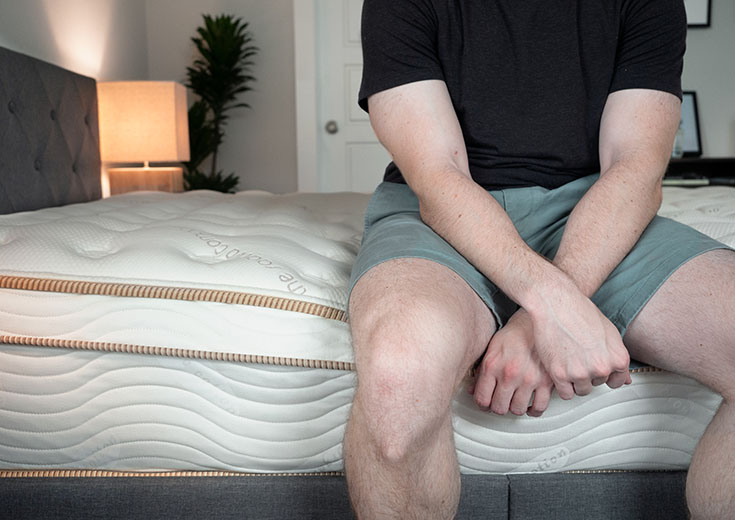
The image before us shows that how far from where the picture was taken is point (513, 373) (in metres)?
0.85

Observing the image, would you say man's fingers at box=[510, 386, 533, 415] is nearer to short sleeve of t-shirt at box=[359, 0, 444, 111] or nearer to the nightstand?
short sleeve of t-shirt at box=[359, 0, 444, 111]

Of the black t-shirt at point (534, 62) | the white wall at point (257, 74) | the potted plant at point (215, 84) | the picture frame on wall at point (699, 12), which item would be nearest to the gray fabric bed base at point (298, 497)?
the black t-shirt at point (534, 62)

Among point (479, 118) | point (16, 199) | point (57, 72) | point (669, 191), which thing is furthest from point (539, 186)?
point (57, 72)

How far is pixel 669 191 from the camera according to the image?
1980mm

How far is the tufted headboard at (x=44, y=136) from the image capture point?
6.29 feet

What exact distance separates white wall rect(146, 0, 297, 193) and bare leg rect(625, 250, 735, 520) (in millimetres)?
3371

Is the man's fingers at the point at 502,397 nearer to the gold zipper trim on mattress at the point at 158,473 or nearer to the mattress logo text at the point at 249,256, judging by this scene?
the gold zipper trim on mattress at the point at 158,473

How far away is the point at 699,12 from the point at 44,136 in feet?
12.1

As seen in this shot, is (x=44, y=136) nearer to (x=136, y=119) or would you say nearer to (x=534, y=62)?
(x=136, y=119)

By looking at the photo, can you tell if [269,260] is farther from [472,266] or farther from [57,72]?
[57,72]

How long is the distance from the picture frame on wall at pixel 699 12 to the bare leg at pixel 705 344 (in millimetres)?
3770

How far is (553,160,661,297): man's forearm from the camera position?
95 centimetres

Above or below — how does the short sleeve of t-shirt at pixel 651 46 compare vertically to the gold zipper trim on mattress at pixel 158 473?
above

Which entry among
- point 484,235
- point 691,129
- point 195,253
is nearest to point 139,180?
point 195,253
